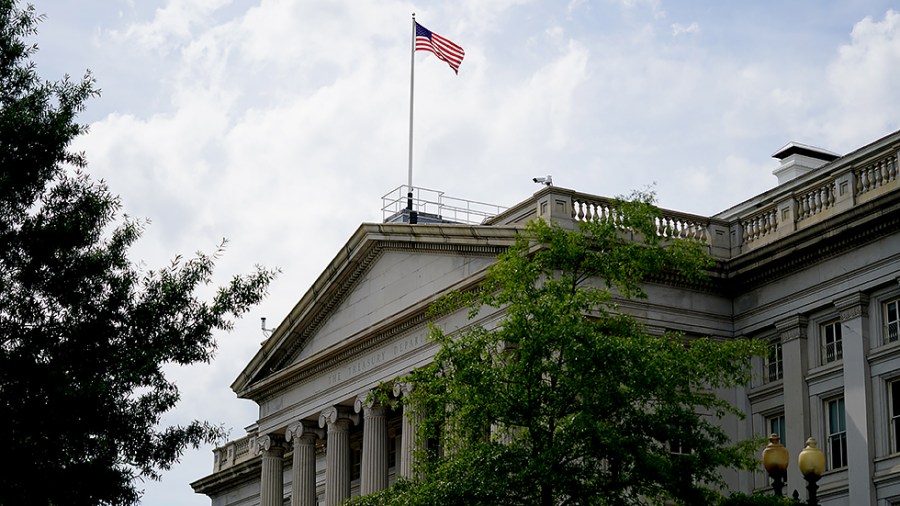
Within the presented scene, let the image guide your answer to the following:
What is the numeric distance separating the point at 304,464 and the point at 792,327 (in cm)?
2046

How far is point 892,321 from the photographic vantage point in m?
44.7

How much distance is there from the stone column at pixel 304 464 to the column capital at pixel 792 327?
64.2 ft

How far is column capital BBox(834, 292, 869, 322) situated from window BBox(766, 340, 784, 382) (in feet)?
9.56

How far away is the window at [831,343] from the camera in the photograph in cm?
4631

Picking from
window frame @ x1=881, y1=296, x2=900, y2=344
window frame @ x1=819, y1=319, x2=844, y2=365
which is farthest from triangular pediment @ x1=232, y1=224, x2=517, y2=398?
window frame @ x1=881, y1=296, x2=900, y2=344

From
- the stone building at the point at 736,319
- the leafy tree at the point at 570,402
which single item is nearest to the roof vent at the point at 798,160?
the stone building at the point at 736,319

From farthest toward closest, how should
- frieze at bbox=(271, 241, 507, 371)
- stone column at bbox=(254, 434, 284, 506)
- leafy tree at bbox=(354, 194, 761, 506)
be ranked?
stone column at bbox=(254, 434, 284, 506)
frieze at bbox=(271, 241, 507, 371)
leafy tree at bbox=(354, 194, 761, 506)

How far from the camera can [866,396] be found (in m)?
44.6

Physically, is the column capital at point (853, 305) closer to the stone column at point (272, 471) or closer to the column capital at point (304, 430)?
the column capital at point (304, 430)

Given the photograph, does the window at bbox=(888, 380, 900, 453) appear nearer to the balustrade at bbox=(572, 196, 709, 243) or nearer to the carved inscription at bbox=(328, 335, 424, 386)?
the balustrade at bbox=(572, 196, 709, 243)

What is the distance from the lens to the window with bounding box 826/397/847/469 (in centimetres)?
Result: 4572

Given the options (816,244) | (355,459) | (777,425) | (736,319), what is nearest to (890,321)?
(816,244)

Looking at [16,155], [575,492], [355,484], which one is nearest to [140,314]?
[16,155]

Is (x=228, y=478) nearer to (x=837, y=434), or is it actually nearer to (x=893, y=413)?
(x=837, y=434)
